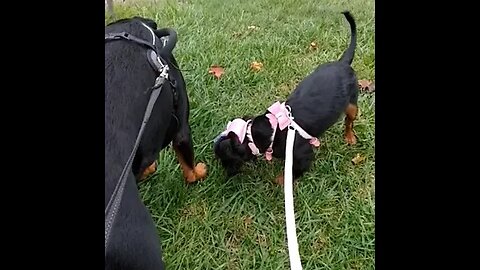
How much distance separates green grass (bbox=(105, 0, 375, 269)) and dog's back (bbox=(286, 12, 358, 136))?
32 centimetres

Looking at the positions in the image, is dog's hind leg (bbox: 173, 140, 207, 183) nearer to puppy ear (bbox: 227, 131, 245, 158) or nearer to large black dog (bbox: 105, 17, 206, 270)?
large black dog (bbox: 105, 17, 206, 270)

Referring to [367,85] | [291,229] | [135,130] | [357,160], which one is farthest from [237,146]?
[291,229]

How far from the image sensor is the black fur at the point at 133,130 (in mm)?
1674

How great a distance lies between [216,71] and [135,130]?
204 centimetres

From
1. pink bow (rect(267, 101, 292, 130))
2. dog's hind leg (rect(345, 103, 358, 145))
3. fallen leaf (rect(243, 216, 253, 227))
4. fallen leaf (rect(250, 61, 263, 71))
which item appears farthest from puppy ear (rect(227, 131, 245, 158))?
fallen leaf (rect(250, 61, 263, 71))

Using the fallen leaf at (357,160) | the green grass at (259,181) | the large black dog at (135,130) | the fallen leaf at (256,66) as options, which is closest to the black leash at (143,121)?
the large black dog at (135,130)

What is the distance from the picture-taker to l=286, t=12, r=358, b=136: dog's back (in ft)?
10.2

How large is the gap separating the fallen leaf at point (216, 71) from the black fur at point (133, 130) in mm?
1097

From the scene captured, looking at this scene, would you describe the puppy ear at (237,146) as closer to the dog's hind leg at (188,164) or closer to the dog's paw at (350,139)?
the dog's hind leg at (188,164)

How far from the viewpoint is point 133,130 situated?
2008mm

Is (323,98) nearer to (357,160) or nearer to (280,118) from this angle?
(280,118)

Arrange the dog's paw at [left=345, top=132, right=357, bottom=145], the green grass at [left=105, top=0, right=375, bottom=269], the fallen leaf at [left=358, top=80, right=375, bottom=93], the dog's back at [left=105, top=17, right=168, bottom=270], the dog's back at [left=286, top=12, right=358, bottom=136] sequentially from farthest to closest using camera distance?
the fallen leaf at [left=358, top=80, right=375, bottom=93] → the dog's paw at [left=345, top=132, right=357, bottom=145] → the dog's back at [left=286, top=12, right=358, bottom=136] → the green grass at [left=105, top=0, right=375, bottom=269] → the dog's back at [left=105, top=17, right=168, bottom=270]
